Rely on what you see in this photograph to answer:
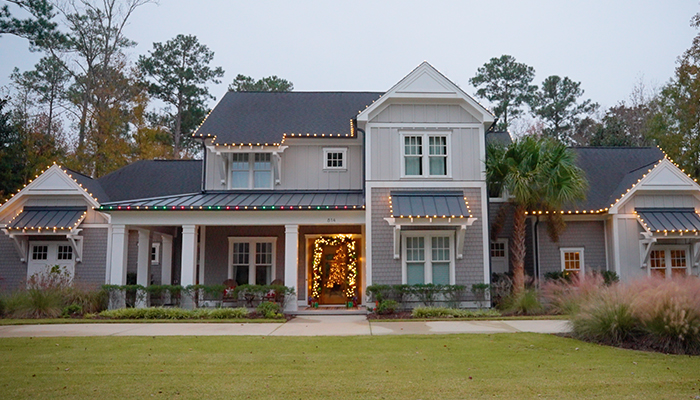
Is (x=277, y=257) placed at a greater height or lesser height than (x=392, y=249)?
lesser

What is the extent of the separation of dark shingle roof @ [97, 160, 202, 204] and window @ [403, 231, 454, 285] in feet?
29.9

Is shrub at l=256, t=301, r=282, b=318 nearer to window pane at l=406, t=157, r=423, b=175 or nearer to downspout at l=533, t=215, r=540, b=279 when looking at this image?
window pane at l=406, t=157, r=423, b=175

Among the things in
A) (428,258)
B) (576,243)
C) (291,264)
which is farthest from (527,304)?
(291,264)

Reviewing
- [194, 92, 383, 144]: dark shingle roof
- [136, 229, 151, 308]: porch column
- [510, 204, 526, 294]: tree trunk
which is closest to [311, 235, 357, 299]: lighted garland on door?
[194, 92, 383, 144]: dark shingle roof

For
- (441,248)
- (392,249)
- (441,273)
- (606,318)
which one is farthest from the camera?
(441,248)

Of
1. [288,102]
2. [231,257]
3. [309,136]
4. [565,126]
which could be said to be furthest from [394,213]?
[565,126]

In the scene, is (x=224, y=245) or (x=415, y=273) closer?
(x=415, y=273)

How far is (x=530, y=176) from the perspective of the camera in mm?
17703

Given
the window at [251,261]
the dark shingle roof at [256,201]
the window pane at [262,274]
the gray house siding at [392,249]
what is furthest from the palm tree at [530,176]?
the window pane at [262,274]

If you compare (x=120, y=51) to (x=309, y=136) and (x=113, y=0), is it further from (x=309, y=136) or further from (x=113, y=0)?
(x=309, y=136)

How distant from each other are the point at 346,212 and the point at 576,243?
8.36m

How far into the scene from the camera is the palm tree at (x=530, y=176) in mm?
17719

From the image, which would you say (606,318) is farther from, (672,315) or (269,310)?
(269,310)

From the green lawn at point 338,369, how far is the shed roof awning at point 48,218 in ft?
28.3
